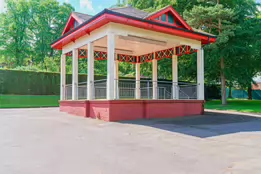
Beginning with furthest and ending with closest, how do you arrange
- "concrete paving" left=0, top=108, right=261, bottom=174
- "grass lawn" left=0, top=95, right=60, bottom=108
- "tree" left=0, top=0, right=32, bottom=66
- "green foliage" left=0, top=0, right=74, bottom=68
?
1. "green foliage" left=0, top=0, right=74, bottom=68
2. "tree" left=0, top=0, right=32, bottom=66
3. "grass lawn" left=0, top=95, right=60, bottom=108
4. "concrete paving" left=0, top=108, right=261, bottom=174

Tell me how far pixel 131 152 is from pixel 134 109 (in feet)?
16.2

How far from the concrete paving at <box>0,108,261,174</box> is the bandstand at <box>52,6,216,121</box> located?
8.99ft

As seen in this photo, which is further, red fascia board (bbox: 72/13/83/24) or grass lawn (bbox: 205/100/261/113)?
grass lawn (bbox: 205/100/261/113)

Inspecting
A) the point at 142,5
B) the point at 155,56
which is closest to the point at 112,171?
the point at 155,56

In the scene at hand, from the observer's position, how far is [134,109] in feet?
30.9

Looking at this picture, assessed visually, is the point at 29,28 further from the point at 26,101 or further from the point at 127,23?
the point at 127,23

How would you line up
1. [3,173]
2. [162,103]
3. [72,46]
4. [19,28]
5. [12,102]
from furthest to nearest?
[19,28] < [12,102] < [72,46] < [162,103] < [3,173]

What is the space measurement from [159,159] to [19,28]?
111 feet

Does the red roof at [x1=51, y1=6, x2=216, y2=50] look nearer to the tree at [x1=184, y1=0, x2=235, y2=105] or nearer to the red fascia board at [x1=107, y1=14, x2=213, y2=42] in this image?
the red fascia board at [x1=107, y1=14, x2=213, y2=42]

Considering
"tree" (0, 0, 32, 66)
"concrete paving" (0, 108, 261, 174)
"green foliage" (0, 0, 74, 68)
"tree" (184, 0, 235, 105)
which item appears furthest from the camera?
"green foliage" (0, 0, 74, 68)

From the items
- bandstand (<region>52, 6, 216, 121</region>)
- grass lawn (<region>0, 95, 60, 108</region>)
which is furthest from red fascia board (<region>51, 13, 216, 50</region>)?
grass lawn (<region>0, 95, 60, 108</region>)

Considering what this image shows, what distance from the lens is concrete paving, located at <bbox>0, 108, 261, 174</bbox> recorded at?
3502 mm

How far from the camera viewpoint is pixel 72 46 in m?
12.5

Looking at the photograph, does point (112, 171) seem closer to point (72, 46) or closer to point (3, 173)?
point (3, 173)
